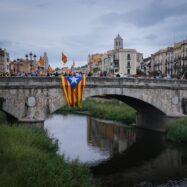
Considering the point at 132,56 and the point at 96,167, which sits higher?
the point at 132,56

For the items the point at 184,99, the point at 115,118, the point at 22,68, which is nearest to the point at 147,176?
the point at 184,99

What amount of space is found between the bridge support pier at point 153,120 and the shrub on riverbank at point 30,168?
22.5 meters

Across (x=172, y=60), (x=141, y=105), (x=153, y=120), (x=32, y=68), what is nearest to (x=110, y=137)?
(x=141, y=105)

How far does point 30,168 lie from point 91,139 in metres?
25.9

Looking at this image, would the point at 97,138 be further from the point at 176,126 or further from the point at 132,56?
the point at 132,56

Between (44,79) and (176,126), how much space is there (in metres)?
14.6

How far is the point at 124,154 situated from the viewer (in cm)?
3484

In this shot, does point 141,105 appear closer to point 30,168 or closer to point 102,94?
point 102,94

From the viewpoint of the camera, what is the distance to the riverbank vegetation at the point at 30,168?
15688 mm

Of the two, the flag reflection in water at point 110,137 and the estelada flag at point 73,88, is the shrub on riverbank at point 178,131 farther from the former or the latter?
the estelada flag at point 73,88

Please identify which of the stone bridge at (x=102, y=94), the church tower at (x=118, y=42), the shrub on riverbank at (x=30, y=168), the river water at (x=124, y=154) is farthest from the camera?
the church tower at (x=118, y=42)

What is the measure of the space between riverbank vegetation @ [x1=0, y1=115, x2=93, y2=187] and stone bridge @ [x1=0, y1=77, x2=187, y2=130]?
8911 mm

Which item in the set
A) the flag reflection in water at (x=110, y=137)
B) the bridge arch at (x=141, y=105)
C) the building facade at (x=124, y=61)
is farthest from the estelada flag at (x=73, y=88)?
the building facade at (x=124, y=61)

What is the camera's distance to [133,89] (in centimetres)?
4034
